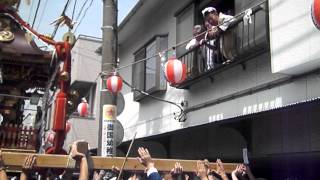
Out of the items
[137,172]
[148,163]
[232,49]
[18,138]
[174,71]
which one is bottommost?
[137,172]

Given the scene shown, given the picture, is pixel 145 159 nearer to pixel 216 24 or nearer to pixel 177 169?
pixel 177 169

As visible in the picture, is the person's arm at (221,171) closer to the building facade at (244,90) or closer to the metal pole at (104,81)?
the building facade at (244,90)

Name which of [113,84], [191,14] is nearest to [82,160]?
[113,84]

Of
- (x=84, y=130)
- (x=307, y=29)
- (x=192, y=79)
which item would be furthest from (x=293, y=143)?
(x=84, y=130)

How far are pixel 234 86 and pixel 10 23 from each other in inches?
179

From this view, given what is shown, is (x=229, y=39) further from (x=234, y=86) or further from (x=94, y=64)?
(x=94, y=64)

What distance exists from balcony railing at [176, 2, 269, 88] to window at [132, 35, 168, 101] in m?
2.20

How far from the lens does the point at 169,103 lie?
12.2 metres

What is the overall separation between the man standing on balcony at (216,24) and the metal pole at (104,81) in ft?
6.46

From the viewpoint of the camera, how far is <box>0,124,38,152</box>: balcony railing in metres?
7.32

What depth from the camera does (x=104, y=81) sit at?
350 inches

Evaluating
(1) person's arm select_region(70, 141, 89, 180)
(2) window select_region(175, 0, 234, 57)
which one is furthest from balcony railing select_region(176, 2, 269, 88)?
(1) person's arm select_region(70, 141, 89, 180)

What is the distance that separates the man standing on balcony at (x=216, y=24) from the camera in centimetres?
897

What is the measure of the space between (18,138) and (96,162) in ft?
10.4
